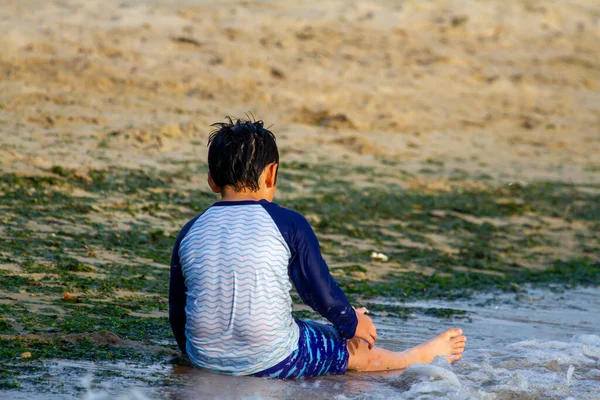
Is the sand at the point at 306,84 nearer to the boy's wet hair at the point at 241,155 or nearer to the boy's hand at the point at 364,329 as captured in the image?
the boy's wet hair at the point at 241,155

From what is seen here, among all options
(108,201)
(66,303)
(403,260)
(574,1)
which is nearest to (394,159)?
(403,260)

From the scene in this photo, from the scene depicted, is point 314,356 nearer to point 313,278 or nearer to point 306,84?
point 313,278

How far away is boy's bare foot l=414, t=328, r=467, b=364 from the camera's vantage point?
423cm

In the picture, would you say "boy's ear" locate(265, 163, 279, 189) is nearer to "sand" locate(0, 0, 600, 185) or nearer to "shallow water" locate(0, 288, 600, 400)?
"shallow water" locate(0, 288, 600, 400)

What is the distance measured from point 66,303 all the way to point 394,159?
587 cm

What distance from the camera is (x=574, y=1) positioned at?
1641cm

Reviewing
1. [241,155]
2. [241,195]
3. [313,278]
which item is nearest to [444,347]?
[313,278]

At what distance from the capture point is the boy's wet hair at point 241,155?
368 centimetres

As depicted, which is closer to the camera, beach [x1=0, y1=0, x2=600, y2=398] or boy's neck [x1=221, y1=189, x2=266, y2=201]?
boy's neck [x1=221, y1=189, x2=266, y2=201]

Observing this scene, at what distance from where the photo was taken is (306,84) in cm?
1161

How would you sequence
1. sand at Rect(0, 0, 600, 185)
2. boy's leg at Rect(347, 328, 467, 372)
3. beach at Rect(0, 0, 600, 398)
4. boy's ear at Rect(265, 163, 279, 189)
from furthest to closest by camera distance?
sand at Rect(0, 0, 600, 185) → beach at Rect(0, 0, 600, 398) → boy's leg at Rect(347, 328, 467, 372) → boy's ear at Rect(265, 163, 279, 189)

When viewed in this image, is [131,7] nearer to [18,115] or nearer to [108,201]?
[18,115]

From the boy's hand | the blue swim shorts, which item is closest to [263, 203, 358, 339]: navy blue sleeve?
the boy's hand

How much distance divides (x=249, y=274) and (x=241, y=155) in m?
0.47
